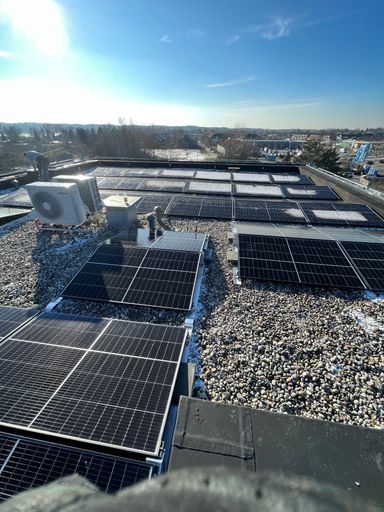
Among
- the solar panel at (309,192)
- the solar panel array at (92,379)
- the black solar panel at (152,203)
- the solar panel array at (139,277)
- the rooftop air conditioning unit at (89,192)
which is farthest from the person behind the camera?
the solar panel at (309,192)

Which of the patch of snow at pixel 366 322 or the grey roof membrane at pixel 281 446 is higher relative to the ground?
the grey roof membrane at pixel 281 446

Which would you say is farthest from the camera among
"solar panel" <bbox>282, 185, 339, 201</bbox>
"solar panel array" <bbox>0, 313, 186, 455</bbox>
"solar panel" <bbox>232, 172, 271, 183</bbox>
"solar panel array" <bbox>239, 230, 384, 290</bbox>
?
"solar panel" <bbox>232, 172, 271, 183</bbox>

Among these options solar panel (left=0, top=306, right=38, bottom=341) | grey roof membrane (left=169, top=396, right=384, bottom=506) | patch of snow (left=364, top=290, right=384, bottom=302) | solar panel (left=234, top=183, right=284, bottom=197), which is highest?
grey roof membrane (left=169, top=396, right=384, bottom=506)

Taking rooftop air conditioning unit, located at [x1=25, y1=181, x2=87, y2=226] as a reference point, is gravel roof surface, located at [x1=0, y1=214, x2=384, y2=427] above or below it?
below

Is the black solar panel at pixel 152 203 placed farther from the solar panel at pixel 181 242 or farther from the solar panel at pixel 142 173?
the solar panel at pixel 142 173

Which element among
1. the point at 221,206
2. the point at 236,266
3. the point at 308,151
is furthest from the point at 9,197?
the point at 308,151

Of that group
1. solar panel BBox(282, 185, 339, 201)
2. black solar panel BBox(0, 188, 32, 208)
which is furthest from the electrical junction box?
solar panel BBox(282, 185, 339, 201)

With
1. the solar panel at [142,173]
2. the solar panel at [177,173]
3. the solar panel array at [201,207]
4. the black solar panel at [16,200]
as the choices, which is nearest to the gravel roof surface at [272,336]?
the solar panel array at [201,207]

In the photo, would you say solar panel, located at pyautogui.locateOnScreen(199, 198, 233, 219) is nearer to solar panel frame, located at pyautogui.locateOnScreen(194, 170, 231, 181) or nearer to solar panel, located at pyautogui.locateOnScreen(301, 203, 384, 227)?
solar panel, located at pyautogui.locateOnScreen(301, 203, 384, 227)
